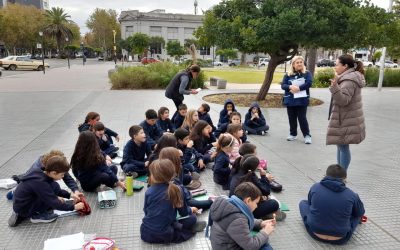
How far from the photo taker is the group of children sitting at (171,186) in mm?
2967

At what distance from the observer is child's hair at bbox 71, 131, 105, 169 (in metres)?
4.64

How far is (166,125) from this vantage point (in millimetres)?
7250

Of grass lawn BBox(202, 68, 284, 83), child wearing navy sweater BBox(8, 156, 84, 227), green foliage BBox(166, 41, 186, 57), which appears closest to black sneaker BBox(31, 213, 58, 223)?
child wearing navy sweater BBox(8, 156, 84, 227)

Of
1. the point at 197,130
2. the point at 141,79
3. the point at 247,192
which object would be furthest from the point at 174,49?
the point at 247,192

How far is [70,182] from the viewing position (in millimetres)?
4410

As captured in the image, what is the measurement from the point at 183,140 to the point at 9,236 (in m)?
2.69

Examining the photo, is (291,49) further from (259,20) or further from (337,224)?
(337,224)

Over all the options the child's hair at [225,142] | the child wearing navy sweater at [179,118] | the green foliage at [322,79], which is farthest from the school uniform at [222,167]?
the green foliage at [322,79]

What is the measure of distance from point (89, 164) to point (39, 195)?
3.21 ft

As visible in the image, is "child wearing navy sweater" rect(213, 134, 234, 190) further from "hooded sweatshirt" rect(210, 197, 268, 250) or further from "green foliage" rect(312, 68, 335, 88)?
"green foliage" rect(312, 68, 335, 88)

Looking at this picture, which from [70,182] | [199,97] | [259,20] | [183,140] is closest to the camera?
[70,182]

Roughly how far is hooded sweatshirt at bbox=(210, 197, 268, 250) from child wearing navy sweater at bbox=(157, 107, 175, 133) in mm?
4237

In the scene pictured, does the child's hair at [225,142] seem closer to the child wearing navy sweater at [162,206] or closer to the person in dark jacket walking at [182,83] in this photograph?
the child wearing navy sweater at [162,206]

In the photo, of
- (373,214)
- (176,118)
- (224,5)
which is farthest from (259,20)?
(373,214)
